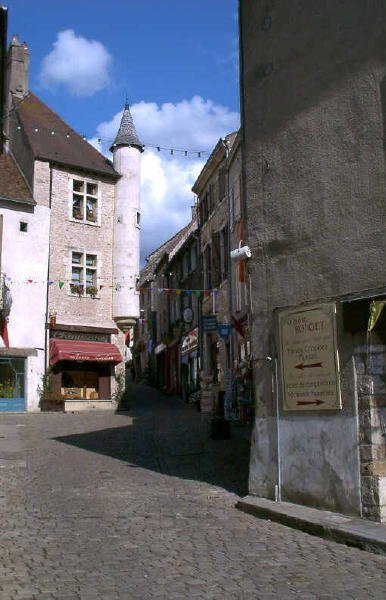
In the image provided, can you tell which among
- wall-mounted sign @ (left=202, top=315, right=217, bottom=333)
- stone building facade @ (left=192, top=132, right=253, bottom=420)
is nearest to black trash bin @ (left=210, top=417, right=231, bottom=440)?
stone building facade @ (left=192, top=132, right=253, bottom=420)

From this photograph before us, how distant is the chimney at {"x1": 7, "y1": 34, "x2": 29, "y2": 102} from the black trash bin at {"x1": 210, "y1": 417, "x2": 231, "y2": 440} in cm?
2268

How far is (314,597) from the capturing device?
5254 millimetres

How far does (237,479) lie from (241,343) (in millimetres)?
12044

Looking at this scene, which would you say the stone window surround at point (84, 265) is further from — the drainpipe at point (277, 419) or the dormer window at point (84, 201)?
the drainpipe at point (277, 419)

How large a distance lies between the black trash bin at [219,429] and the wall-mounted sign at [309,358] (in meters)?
6.65

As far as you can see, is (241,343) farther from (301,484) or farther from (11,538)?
(11,538)

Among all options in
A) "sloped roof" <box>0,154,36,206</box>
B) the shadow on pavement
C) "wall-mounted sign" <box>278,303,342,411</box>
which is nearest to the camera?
"wall-mounted sign" <box>278,303,342,411</box>

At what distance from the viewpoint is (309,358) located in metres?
8.84

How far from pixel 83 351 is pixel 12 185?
730 centimetres

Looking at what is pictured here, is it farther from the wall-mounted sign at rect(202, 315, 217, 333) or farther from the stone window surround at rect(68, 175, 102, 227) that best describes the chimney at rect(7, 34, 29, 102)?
the wall-mounted sign at rect(202, 315, 217, 333)

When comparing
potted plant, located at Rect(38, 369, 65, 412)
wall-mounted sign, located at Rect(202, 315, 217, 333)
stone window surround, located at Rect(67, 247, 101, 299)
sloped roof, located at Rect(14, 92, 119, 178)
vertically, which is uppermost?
sloped roof, located at Rect(14, 92, 119, 178)

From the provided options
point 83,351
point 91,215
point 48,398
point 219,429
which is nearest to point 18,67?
point 91,215

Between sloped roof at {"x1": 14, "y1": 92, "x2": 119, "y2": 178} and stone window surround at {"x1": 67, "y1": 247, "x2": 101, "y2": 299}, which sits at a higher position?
sloped roof at {"x1": 14, "y1": 92, "x2": 119, "y2": 178}

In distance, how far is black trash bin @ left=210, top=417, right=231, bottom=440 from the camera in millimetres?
15688
